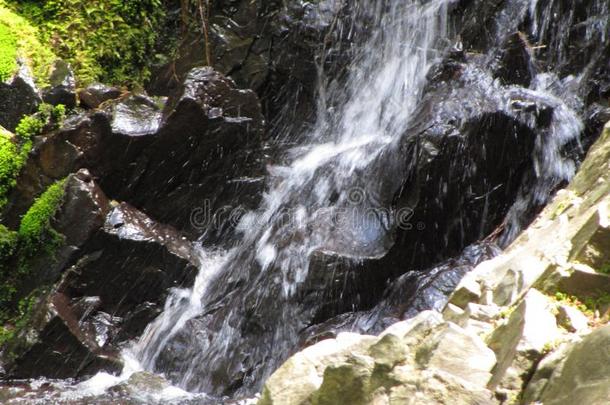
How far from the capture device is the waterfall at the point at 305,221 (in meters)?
6.03

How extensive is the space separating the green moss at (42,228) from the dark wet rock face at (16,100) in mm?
1207

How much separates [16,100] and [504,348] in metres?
6.27

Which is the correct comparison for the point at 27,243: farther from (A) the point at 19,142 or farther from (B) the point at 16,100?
(B) the point at 16,100

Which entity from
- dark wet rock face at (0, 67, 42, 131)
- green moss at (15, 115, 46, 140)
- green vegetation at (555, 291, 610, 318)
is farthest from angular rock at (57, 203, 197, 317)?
green vegetation at (555, 291, 610, 318)

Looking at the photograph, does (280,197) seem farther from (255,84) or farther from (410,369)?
(410,369)

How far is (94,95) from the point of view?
751 centimetres

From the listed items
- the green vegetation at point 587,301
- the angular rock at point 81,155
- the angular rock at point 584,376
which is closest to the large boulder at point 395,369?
the angular rock at point 584,376

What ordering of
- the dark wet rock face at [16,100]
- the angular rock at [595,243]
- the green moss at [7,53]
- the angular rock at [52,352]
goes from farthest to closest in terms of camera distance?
1. the green moss at [7,53]
2. the dark wet rock face at [16,100]
3. the angular rock at [52,352]
4. the angular rock at [595,243]

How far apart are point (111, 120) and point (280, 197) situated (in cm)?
209

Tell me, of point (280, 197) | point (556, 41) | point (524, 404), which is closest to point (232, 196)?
point (280, 197)

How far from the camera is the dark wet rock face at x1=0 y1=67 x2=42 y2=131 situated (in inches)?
283

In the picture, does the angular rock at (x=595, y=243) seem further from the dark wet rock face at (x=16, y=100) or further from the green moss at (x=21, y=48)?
the green moss at (x=21, y=48)

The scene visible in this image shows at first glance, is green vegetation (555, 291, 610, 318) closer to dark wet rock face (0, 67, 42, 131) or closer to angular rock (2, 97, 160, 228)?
angular rock (2, 97, 160, 228)

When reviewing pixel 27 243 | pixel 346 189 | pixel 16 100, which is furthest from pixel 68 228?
pixel 346 189
